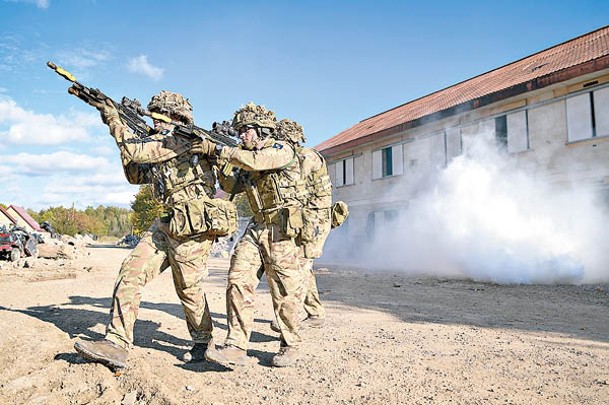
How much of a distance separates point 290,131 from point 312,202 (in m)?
0.83

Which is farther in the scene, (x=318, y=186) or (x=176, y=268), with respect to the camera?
(x=318, y=186)

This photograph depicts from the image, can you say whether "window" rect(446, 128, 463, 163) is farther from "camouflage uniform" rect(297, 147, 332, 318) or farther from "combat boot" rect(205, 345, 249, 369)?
"combat boot" rect(205, 345, 249, 369)

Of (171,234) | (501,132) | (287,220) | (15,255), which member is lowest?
(15,255)

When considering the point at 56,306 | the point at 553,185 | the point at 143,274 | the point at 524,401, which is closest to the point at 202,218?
the point at 143,274

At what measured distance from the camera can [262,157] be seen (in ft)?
11.5

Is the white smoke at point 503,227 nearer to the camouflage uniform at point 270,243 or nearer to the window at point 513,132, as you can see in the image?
the window at point 513,132

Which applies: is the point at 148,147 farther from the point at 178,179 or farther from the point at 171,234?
the point at 171,234

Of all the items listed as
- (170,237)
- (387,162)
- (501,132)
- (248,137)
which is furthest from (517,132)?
(170,237)

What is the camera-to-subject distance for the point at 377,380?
3.02 m

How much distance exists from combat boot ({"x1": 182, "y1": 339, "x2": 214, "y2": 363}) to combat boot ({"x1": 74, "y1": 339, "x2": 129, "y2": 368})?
548 millimetres

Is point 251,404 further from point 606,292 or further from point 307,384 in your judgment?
point 606,292

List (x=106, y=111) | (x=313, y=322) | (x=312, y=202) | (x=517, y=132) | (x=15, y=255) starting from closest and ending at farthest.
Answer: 1. (x=106, y=111)
2. (x=312, y=202)
3. (x=313, y=322)
4. (x=517, y=132)
5. (x=15, y=255)

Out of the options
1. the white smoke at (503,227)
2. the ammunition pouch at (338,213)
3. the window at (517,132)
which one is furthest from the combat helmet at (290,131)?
the window at (517,132)

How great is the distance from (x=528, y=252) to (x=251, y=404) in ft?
27.3
